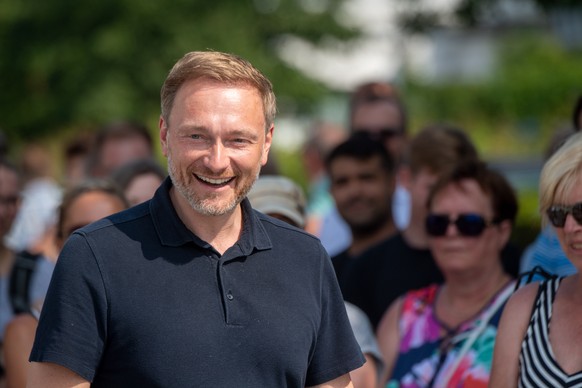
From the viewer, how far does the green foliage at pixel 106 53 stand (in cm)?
1777

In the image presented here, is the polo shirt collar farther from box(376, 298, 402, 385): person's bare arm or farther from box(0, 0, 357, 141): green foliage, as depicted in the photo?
box(0, 0, 357, 141): green foliage

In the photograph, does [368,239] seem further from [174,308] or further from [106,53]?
[106,53]

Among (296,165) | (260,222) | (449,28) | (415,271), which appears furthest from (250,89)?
(296,165)

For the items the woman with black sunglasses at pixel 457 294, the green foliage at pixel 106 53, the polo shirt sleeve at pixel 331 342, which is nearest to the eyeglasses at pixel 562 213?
the woman with black sunglasses at pixel 457 294

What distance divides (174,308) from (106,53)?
50.4 ft

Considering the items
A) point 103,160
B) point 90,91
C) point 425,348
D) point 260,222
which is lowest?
point 425,348

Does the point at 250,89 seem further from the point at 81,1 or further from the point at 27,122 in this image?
the point at 27,122

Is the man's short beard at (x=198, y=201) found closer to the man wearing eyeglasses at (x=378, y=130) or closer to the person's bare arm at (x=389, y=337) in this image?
the person's bare arm at (x=389, y=337)

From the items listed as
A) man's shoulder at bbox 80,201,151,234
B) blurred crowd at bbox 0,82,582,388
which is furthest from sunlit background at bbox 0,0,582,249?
man's shoulder at bbox 80,201,151,234

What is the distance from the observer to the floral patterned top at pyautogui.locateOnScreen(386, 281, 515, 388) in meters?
4.62

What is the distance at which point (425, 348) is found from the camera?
4.84 m

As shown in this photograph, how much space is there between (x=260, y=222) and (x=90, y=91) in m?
15.5

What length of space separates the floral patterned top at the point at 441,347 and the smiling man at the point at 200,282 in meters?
1.45

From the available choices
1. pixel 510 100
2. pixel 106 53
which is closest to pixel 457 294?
pixel 106 53
